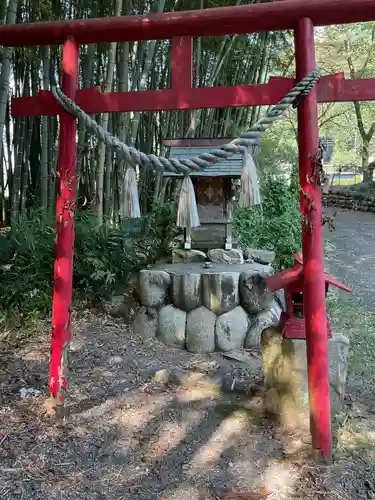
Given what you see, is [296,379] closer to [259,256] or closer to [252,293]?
[252,293]

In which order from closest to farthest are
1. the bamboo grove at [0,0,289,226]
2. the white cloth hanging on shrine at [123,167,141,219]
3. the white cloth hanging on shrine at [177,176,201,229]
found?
the white cloth hanging on shrine at [177,176,201,229] < the white cloth hanging on shrine at [123,167,141,219] < the bamboo grove at [0,0,289,226]

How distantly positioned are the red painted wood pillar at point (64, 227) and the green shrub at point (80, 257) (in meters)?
1.55

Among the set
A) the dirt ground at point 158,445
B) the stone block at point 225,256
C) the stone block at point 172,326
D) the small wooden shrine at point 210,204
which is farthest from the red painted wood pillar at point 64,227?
the stone block at point 225,256

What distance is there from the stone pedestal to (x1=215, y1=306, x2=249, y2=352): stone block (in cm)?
132

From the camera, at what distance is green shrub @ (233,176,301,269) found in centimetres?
608

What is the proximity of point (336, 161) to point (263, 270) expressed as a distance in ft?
63.9

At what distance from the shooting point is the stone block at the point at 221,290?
156 inches

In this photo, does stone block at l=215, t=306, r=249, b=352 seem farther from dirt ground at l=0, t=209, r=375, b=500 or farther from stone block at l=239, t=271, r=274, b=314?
dirt ground at l=0, t=209, r=375, b=500

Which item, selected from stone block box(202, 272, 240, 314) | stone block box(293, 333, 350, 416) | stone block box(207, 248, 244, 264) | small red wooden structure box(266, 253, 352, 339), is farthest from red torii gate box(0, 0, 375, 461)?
stone block box(207, 248, 244, 264)

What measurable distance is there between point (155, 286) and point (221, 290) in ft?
2.01

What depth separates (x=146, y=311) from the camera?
165 inches

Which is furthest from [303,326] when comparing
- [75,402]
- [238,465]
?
[75,402]

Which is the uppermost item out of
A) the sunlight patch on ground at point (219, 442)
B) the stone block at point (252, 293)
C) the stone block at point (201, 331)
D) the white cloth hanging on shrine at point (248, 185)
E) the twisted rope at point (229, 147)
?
the twisted rope at point (229, 147)

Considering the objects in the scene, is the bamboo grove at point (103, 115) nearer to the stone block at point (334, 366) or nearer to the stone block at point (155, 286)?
the stone block at point (155, 286)
